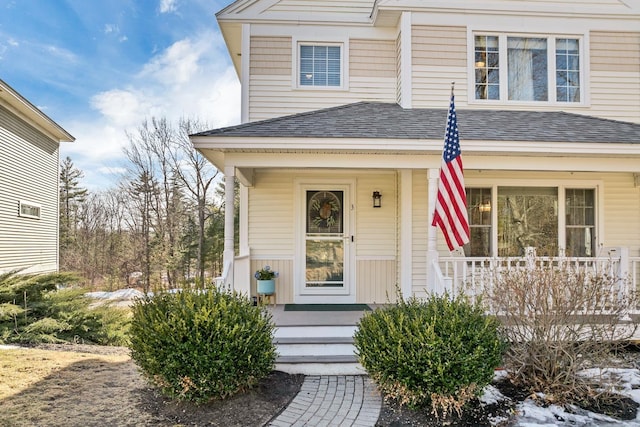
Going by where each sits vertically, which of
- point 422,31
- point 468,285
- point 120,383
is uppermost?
point 422,31

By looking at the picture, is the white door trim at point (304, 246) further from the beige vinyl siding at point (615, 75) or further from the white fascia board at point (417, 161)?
the beige vinyl siding at point (615, 75)

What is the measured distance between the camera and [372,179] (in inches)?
284

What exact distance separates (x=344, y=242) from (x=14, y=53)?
15880 millimetres

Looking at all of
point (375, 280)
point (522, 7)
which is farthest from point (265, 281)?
point (522, 7)

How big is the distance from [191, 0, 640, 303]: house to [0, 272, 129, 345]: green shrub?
2.89 metres

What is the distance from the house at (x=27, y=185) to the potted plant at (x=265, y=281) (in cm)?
583

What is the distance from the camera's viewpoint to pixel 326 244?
720 cm

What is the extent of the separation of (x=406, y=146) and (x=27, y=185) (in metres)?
11.0

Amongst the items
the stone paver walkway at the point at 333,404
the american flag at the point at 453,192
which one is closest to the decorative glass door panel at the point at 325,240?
the american flag at the point at 453,192

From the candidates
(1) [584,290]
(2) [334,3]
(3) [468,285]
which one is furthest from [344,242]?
(2) [334,3]

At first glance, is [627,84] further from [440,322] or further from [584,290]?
[440,322]

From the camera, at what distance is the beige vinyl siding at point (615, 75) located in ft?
24.0

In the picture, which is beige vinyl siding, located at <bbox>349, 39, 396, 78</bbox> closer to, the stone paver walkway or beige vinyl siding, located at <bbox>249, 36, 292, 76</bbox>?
beige vinyl siding, located at <bbox>249, 36, 292, 76</bbox>

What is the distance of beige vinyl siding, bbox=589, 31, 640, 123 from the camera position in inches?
287
